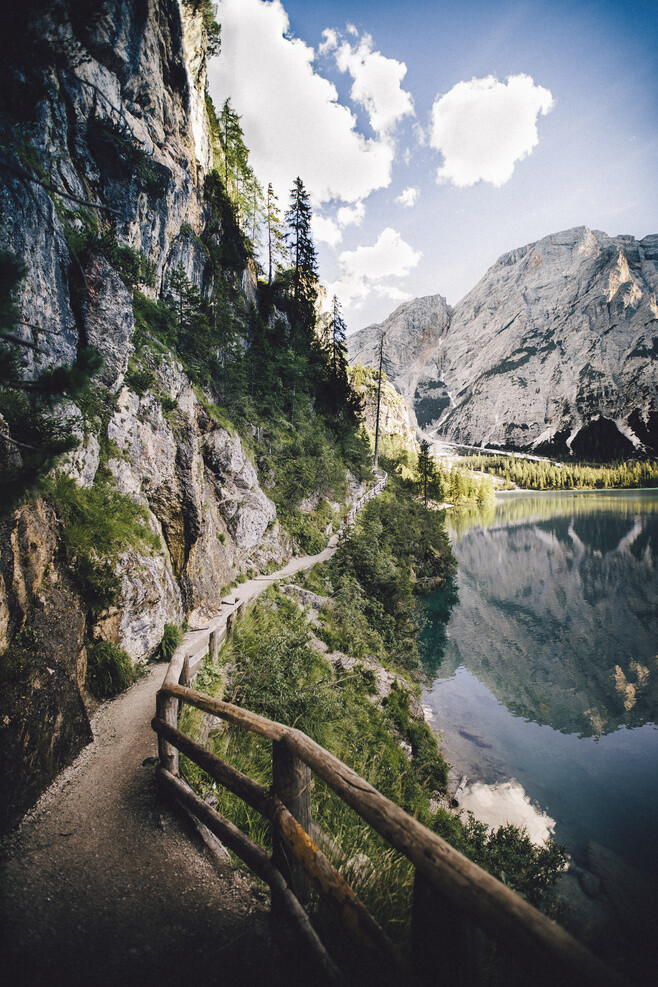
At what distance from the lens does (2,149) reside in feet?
15.9

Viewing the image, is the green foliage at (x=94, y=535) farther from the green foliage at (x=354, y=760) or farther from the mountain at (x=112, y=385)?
the green foliage at (x=354, y=760)

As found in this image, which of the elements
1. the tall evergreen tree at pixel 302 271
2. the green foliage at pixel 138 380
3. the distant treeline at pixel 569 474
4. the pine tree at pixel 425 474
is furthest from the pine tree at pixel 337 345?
the distant treeline at pixel 569 474

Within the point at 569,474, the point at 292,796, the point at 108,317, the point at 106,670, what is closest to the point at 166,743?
the point at 292,796

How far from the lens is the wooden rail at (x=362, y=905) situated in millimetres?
1314

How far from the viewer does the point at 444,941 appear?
1730 millimetres

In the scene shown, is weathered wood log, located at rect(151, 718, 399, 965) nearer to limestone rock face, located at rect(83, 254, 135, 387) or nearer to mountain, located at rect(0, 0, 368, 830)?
mountain, located at rect(0, 0, 368, 830)

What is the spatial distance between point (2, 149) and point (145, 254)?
1143 cm

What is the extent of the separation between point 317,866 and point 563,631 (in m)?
23.5

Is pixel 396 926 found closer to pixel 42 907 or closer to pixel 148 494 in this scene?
pixel 42 907

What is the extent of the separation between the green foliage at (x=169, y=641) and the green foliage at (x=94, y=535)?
171 centimetres

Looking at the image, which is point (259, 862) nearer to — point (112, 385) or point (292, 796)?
point (292, 796)

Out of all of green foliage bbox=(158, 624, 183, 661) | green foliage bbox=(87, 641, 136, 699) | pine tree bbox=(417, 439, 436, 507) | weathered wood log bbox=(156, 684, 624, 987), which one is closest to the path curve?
weathered wood log bbox=(156, 684, 624, 987)

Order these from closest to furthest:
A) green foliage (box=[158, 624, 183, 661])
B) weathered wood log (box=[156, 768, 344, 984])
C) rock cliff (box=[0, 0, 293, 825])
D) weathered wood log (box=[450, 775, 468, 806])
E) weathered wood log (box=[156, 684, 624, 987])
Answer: weathered wood log (box=[156, 684, 624, 987])
weathered wood log (box=[156, 768, 344, 984])
rock cliff (box=[0, 0, 293, 825])
green foliage (box=[158, 624, 183, 661])
weathered wood log (box=[450, 775, 468, 806])

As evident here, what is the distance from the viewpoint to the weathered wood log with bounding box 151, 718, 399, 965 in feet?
6.51
